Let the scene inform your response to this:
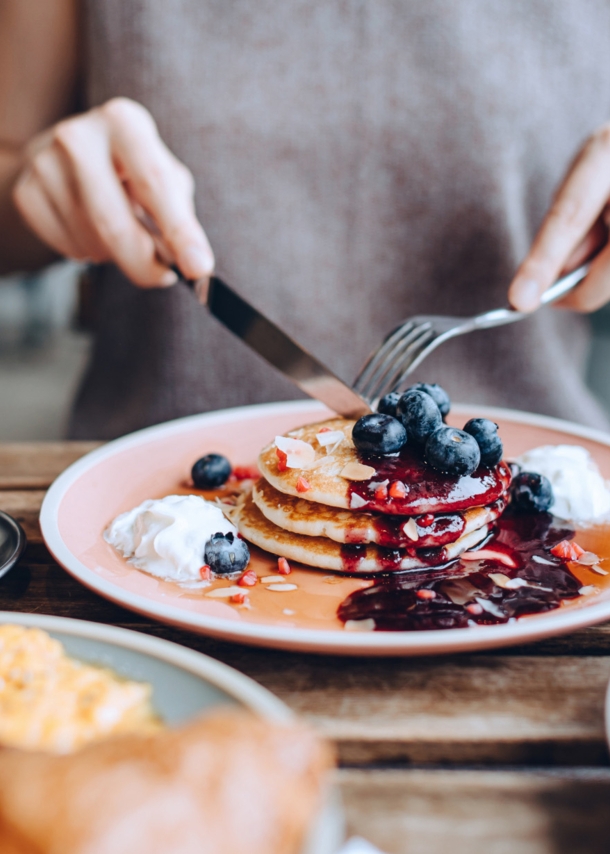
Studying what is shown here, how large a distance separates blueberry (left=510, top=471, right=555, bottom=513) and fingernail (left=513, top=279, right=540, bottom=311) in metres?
0.45

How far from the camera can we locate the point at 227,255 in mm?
2084

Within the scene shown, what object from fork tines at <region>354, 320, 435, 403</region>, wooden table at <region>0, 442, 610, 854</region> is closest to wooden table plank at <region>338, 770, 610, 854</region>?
wooden table at <region>0, 442, 610, 854</region>

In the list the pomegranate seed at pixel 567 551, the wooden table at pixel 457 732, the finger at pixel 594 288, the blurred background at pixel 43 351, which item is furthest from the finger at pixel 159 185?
the blurred background at pixel 43 351

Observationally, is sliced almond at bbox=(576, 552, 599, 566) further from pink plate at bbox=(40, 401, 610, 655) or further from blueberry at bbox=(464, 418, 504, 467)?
blueberry at bbox=(464, 418, 504, 467)

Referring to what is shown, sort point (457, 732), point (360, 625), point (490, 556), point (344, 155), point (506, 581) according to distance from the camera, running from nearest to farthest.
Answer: point (457, 732), point (360, 625), point (506, 581), point (490, 556), point (344, 155)

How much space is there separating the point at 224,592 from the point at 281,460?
0.28 m

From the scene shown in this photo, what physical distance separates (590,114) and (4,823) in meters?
2.33

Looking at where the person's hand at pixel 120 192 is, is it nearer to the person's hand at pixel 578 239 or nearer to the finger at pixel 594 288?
the person's hand at pixel 578 239

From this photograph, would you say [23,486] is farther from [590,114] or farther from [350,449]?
[590,114]

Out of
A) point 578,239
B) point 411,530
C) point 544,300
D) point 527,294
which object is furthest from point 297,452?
point 578,239

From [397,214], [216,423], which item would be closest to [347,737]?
[216,423]

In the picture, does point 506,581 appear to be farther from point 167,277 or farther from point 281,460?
point 167,277

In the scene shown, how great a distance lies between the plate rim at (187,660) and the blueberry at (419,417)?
544 mm

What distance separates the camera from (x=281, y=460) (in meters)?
1.20
